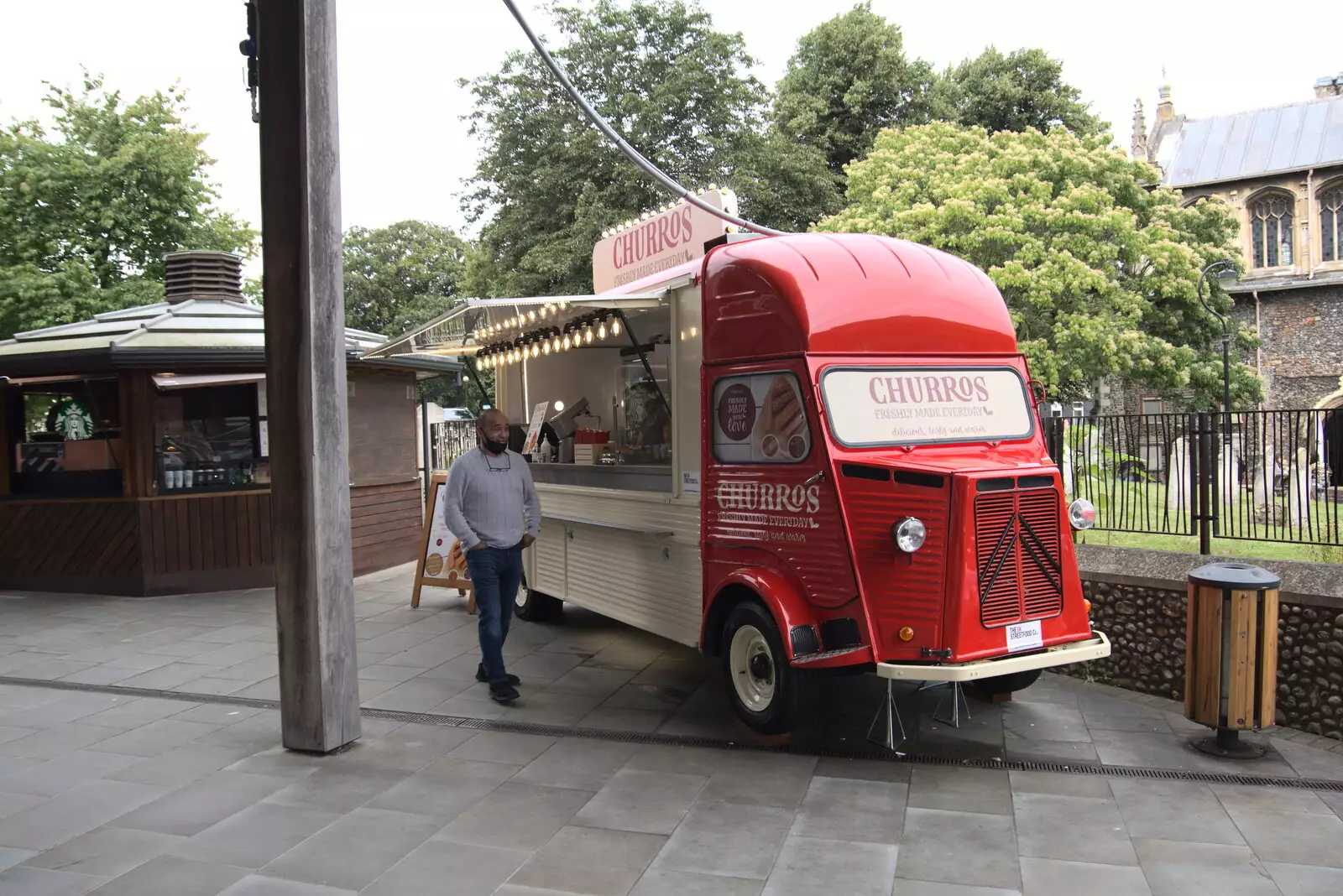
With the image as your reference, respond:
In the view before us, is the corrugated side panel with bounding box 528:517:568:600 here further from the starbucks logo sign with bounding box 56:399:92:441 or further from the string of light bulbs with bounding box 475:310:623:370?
the starbucks logo sign with bounding box 56:399:92:441

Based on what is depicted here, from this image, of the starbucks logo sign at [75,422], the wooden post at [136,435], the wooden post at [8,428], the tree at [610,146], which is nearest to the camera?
the wooden post at [136,435]

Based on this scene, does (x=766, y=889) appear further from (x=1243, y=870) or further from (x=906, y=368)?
(x=906, y=368)

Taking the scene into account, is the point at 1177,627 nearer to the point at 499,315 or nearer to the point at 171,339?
the point at 499,315

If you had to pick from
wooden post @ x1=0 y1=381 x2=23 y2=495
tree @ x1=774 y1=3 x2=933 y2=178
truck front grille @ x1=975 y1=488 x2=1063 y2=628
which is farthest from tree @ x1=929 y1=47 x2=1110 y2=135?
truck front grille @ x1=975 y1=488 x2=1063 y2=628

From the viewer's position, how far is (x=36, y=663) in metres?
8.06

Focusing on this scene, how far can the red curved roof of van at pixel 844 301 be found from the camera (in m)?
5.75

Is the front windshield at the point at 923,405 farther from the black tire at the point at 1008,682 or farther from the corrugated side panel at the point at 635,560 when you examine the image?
the black tire at the point at 1008,682

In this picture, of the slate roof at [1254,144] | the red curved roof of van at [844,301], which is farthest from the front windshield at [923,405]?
the slate roof at [1254,144]

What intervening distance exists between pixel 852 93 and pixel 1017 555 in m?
31.8

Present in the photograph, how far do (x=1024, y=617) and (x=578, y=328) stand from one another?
4080 millimetres

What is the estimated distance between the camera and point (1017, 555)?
534 centimetres

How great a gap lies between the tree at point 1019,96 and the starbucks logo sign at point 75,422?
31.5 m

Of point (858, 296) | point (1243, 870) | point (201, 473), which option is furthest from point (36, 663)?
point (1243, 870)

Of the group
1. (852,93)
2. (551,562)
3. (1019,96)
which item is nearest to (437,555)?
(551,562)
